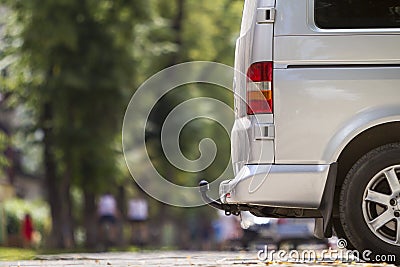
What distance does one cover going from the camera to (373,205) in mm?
9570

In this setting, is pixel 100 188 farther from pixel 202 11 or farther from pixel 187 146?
pixel 202 11

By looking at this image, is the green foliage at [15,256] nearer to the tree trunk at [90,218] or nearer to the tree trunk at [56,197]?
the tree trunk at [56,197]

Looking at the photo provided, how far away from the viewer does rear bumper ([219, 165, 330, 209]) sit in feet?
30.6

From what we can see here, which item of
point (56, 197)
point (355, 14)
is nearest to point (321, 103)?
point (355, 14)

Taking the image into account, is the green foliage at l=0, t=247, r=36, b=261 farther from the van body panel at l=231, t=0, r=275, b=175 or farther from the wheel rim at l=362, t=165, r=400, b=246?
the wheel rim at l=362, t=165, r=400, b=246

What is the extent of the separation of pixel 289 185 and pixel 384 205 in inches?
30.6

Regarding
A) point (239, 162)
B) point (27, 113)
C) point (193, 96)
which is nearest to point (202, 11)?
point (193, 96)

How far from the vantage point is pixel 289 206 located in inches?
369

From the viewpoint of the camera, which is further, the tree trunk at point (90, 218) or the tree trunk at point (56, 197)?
the tree trunk at point (90, 218)

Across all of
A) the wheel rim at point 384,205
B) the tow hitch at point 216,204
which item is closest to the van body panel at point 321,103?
the wheel rim at point 384,205

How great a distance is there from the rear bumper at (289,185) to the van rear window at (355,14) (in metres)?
1.11

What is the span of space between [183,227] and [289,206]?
35.8m

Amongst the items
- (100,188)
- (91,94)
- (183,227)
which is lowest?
(183,227)

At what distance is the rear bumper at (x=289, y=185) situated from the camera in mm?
9320
